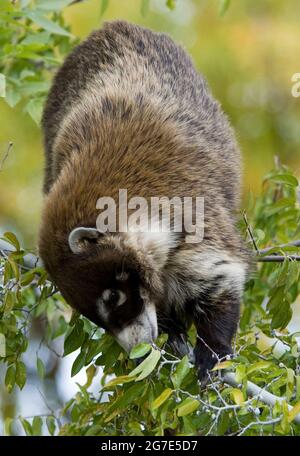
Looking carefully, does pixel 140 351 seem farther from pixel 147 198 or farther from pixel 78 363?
pixel 147 198

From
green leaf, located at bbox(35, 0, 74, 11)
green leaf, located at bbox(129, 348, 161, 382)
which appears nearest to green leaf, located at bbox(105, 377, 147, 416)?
green leaf, located at bbox(129, 348, 161, 382)

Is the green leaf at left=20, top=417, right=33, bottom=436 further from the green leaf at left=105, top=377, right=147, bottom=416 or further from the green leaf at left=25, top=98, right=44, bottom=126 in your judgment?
the green leaf at left=25, top=98, right=44, bottom=126

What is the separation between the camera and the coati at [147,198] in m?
4.44

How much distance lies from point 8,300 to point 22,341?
37 cm

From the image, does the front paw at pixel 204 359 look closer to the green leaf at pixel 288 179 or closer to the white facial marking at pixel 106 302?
the white facial marking at pixel 106 302

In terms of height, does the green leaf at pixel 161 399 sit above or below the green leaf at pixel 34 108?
below

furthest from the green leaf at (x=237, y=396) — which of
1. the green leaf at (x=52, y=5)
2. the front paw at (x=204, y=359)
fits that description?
the green leaf at (x=52, y=5)

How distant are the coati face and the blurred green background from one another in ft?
17.3

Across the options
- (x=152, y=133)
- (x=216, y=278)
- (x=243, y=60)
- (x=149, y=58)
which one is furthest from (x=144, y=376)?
(x=243, y=60)

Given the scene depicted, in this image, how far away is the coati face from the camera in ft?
14.4

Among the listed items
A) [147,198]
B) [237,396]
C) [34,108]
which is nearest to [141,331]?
[147,198]

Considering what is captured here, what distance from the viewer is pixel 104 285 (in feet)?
14.5

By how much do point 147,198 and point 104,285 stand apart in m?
0.53
